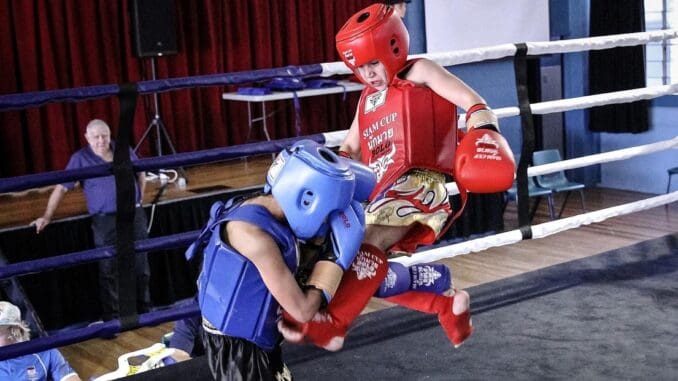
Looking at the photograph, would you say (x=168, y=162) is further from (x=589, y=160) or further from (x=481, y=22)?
(x=481, y=22)

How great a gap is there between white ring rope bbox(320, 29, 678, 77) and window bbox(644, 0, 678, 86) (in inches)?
127

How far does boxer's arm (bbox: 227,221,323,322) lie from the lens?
1.71 metres

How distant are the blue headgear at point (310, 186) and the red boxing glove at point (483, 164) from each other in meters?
0.38

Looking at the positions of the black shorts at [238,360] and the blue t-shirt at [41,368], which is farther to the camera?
the blue t-shirt at [41,368]

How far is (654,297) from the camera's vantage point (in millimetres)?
2910

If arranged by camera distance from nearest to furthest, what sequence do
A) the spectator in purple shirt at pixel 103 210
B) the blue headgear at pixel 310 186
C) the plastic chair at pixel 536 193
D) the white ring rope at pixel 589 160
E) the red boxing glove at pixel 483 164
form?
the blue headgear at pixel 310 186, the red boxing glove at pixel 483 164, the white ring rope at pixel 589 160, the spectator in purple shirt at pixel 103 210, the plastic chair at pixel 536 193

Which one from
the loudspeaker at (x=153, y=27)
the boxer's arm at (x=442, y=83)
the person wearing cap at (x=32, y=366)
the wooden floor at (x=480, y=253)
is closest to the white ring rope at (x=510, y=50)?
the boxer's arm at (x=442, y=83)

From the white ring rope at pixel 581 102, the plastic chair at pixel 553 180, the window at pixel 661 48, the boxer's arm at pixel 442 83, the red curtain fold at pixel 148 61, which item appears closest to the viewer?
the boxer's arm at pixel 442 83

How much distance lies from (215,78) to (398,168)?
691mm

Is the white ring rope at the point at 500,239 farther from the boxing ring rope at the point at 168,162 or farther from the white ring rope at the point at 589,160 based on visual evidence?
the white ring rope at the point at 589,160

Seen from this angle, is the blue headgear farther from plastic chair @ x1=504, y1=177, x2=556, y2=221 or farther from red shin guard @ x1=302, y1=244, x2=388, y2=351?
plastic chair @ x1=504, y1=177, x2=556, y2=221

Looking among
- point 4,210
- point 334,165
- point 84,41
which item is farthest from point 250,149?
point 84,41

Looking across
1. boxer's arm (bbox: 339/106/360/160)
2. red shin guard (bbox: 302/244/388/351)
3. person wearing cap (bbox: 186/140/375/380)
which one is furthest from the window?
person wearing cap (bbox: 186/140/375/380)

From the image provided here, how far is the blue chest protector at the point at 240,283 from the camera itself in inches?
69.2
